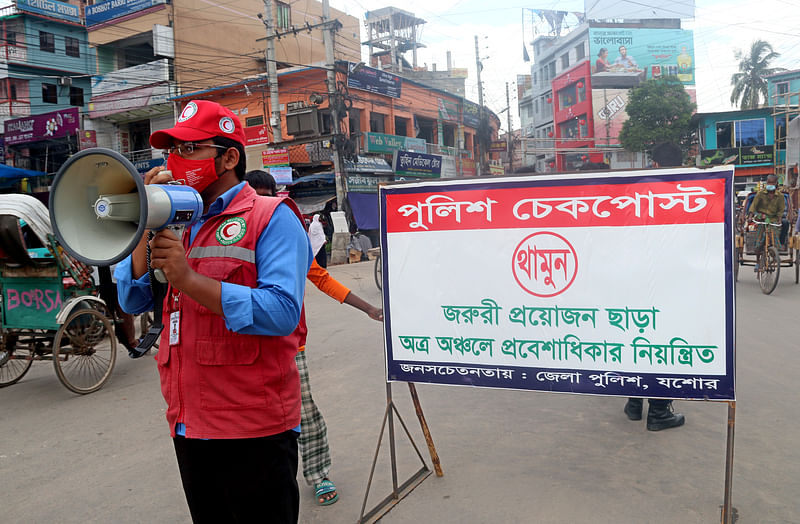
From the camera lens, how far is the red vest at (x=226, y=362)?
1.73m

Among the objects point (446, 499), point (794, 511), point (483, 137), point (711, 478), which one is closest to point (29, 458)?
point (446, 499)

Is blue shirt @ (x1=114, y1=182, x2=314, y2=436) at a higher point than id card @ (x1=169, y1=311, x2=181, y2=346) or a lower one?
higher

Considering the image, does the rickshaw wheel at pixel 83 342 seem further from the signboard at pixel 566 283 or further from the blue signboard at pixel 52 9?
the blue signboard at pixel 52 9

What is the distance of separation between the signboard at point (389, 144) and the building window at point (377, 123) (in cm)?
134

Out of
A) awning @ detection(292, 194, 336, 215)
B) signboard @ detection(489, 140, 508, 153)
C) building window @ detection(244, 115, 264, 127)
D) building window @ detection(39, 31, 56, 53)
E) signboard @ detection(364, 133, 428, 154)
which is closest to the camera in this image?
awning @ detection(292, 194, 336, 215)

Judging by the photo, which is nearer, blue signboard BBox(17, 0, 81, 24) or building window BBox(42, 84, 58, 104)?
blue signboard BBox(17, 0, 81, 24)

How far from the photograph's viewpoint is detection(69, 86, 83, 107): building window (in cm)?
3488

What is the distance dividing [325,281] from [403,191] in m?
0.78

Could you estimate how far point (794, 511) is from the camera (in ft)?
9.34

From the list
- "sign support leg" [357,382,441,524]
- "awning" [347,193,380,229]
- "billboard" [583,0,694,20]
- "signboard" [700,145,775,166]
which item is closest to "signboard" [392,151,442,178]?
"awning" [347,193,380,229]

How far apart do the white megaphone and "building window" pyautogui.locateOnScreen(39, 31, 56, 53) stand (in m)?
39.1

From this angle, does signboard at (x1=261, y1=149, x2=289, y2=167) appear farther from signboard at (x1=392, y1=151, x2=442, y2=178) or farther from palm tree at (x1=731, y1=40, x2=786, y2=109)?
palm tree at (x1=731, y1=40, x2=786, y2=109)

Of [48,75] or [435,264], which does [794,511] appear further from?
[48,75]

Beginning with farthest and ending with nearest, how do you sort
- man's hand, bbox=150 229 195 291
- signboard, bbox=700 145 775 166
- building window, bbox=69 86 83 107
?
signboard, bbox=700 145 775 166
building window, bbox=69 86 83 107
man's hand, bbox=150 229 195 291
